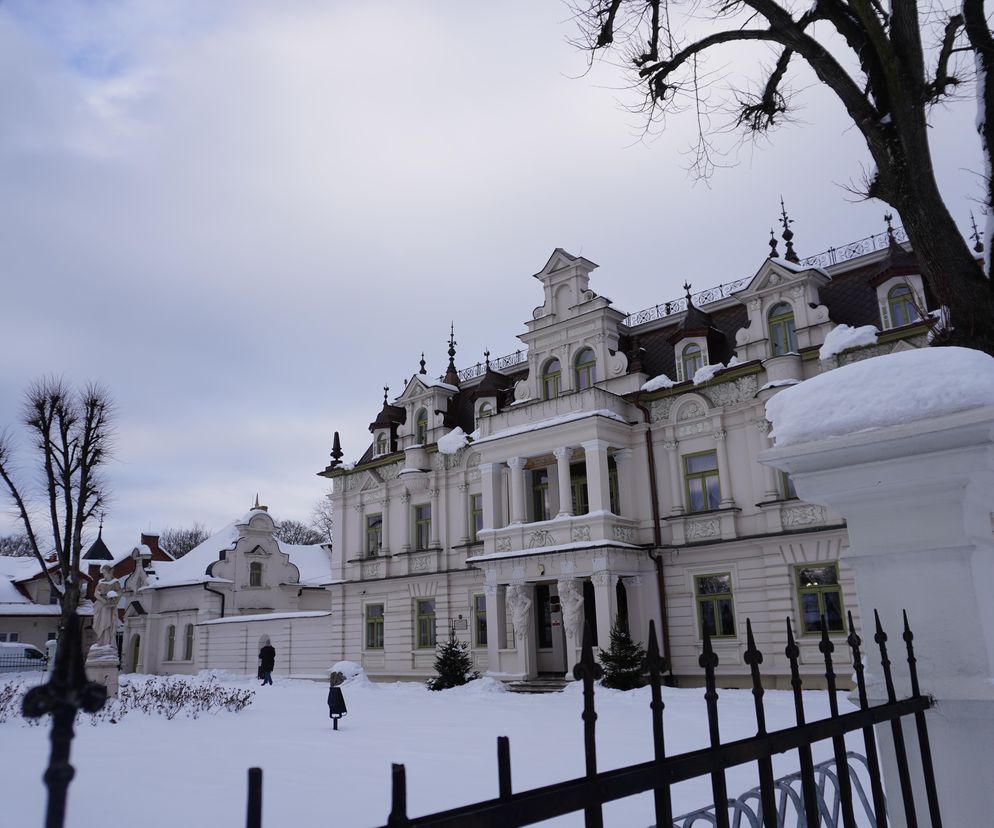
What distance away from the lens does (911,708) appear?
10.5ft

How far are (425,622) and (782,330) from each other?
1626 centimetres

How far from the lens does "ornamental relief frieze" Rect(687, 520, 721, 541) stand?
930 inches

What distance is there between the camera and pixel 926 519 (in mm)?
3449

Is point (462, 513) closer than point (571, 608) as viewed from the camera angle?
No

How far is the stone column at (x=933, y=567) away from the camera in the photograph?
3236 mm

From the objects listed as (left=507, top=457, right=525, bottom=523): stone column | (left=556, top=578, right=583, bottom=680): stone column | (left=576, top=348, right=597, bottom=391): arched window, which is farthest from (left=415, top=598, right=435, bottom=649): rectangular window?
(left=576, top=348, right=597, bottom=391): arched window

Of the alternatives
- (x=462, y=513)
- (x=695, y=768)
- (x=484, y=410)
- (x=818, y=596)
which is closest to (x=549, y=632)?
(x=462, y=513)

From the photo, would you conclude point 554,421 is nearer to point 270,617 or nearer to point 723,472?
point 723,472

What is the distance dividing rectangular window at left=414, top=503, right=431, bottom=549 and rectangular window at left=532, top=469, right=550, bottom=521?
4.91 meters

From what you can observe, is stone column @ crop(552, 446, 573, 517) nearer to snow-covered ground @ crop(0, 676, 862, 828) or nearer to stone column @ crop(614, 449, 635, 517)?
stone column @ crop(614, 449, 635, 517)

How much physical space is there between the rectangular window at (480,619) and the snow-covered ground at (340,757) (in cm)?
793

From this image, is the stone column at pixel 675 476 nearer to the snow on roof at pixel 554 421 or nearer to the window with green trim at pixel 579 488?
the snow on roof at pixel 554 421

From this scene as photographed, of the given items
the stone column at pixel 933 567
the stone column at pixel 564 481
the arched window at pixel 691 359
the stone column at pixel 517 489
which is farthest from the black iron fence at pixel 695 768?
the stone column at pixel 517 489

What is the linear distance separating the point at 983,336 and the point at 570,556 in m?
19.2
